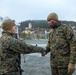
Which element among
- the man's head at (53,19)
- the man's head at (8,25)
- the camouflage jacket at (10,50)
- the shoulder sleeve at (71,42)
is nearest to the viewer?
the camouflage jacket at (10,50)

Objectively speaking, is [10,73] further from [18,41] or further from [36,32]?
[36,32]

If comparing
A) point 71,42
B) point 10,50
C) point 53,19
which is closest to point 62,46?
point 71,42

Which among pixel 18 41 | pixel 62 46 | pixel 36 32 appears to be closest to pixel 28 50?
pixel 18 41

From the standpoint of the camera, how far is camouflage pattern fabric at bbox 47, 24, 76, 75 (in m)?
7.50

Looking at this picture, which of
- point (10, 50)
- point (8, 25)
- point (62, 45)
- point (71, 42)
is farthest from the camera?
point (62, 45)

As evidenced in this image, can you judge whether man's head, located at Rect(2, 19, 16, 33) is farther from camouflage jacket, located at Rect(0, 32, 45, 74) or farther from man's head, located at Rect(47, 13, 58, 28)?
man's head, located at Rect(47, 13, 58, 28)

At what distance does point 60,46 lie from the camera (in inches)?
301

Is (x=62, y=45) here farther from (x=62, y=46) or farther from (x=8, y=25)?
(x=8, y=25)

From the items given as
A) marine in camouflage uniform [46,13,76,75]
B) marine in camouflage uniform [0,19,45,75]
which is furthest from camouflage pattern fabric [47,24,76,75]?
marine in camouflage uniform [0,19,45,75]

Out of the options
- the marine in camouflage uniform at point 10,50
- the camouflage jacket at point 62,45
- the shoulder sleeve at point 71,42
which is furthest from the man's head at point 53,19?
the marine in camouflage uniform at point 10,50

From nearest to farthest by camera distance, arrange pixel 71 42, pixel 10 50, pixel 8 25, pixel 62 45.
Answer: pixel 10 50 < pixel 8 25 < pixel 71 42 < pixel 62 45

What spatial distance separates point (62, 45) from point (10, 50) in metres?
1.21

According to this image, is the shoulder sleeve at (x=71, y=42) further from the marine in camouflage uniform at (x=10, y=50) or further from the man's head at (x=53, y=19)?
the marine in camouflage uniform at (x=10, y=50)

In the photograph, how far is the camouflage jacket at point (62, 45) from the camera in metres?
7.50
